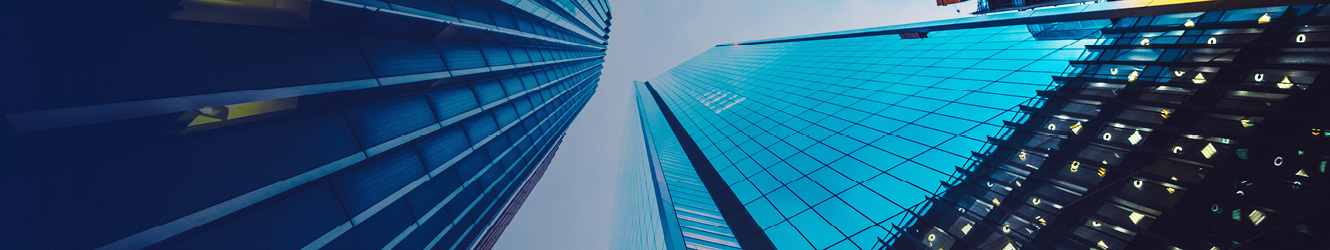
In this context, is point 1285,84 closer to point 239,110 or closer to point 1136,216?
point 1136,216

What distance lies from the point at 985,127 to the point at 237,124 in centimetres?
2227

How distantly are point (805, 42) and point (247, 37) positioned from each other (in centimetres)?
5550

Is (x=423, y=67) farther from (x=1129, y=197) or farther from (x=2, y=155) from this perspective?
(x=1129, y=197)

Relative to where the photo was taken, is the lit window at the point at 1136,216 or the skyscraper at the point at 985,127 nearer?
the lit window at the point at 1136,216

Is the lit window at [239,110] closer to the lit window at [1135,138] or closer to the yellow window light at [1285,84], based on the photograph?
the lit window at [1135,138]

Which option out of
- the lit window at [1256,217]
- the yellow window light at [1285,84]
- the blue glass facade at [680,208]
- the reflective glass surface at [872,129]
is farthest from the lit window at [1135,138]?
the blue glass facade at [680,208]

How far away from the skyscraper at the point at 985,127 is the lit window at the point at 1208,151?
0.13 metres

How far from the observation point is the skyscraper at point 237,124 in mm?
5676

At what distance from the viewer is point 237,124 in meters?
7.92

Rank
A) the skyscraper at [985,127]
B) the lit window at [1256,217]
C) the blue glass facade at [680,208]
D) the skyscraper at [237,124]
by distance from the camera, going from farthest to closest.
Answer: the blue glass facade at [680,208] → the skyscraper at [985,127] → the lit window at [1256,217] → the skyscraper at [237,124]

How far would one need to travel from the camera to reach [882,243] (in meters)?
13.0

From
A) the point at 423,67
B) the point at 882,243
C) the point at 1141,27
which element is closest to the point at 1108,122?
the point at 1141,27

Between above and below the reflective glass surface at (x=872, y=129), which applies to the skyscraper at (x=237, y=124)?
above

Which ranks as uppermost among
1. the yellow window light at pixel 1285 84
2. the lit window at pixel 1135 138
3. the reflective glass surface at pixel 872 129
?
the yellow window light at pixel 1285 84
